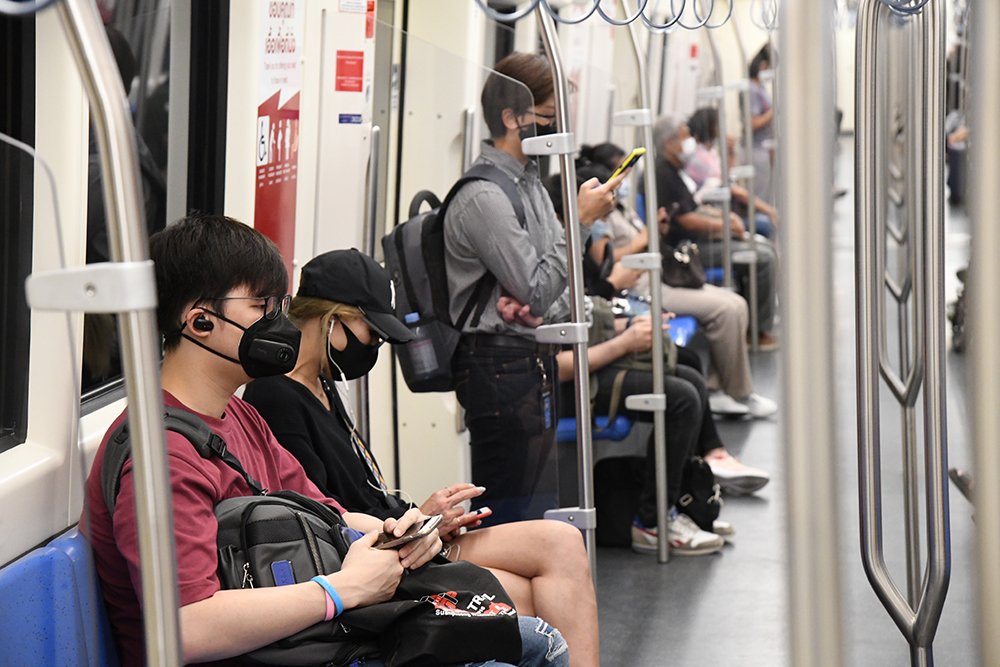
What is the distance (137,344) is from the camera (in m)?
1.07

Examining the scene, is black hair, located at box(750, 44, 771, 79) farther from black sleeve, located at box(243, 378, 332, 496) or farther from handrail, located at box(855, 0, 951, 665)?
black sleeve, located at box(243, 378, 332, 496)

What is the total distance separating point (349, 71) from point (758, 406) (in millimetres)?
3550

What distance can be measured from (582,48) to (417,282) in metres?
4.79

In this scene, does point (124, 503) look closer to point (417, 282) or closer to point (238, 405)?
point (238, 405)

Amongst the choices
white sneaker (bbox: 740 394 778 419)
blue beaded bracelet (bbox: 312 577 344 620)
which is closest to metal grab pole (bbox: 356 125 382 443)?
blue beaded bracelet (bbox: 312 577 344 620)

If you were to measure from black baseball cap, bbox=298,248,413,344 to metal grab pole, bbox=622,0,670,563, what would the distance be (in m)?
1.49

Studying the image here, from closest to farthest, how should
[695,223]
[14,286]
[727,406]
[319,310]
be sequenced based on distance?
1. [14,286]
2. [319,310]
3. [727,406]
4. [695,223]

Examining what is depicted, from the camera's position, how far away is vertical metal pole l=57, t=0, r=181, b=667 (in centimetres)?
103

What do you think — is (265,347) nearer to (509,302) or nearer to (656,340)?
(509,302)

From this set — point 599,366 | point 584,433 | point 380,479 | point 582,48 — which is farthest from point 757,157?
point 380,479

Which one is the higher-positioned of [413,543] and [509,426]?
[509,426]

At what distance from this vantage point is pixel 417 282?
2734 mm

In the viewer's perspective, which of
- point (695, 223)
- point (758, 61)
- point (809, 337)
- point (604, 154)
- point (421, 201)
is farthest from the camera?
point (758, 61)

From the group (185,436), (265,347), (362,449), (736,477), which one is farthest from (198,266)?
(736,477)
